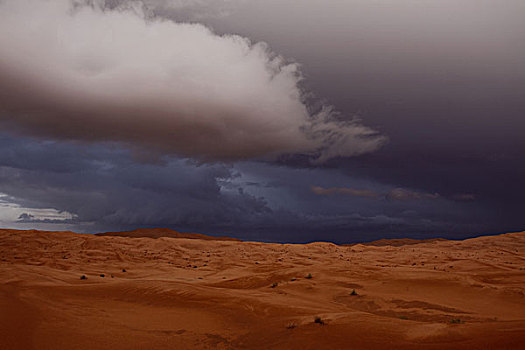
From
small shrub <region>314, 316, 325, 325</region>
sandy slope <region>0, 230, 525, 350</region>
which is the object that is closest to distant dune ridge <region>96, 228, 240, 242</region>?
sandy slope <region>0, 230, 525, 350</region>

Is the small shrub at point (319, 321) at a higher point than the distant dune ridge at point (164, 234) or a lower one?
lower

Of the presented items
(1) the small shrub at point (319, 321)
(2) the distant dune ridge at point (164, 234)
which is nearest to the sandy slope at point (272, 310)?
(1) the small shrub at point (319, 321)

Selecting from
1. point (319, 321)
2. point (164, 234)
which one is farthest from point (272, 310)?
point (164, 234)

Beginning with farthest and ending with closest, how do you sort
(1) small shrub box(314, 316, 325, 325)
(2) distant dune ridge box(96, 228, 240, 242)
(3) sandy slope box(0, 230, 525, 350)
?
(2) distant dune ridge box(96, 228, 240, 242)
(1) small shrub box(314, 316, 325, 325)
(3) sandy slope box(0, 230, 525, 350)

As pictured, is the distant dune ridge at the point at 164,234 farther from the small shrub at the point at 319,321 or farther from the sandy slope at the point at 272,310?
the small shrub at the point at 319,321

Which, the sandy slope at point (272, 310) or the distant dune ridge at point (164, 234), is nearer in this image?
the sandy slope at point (272, 310)

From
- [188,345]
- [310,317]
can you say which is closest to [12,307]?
[188,345]

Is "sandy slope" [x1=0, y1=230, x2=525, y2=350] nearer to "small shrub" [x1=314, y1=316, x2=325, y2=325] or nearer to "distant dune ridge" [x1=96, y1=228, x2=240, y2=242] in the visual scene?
"small shrub" [x1=314, y1=316, x2=325, y2=325]

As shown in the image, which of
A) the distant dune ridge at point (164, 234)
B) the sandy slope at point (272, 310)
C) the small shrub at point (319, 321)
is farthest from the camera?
the distant dune ridge at point (164, 234)

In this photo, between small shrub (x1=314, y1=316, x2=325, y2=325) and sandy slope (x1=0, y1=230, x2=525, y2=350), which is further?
small shrub (x1=314, y1=316, x2=325, y2=325)

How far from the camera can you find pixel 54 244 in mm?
31266

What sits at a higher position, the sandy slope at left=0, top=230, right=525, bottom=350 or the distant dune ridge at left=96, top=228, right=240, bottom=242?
the distant dune ridge at left=96, top=228, right=240, bottom=242

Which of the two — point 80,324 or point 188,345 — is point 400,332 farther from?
point 80,324

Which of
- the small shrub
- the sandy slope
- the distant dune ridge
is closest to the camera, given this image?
the sandy slope
